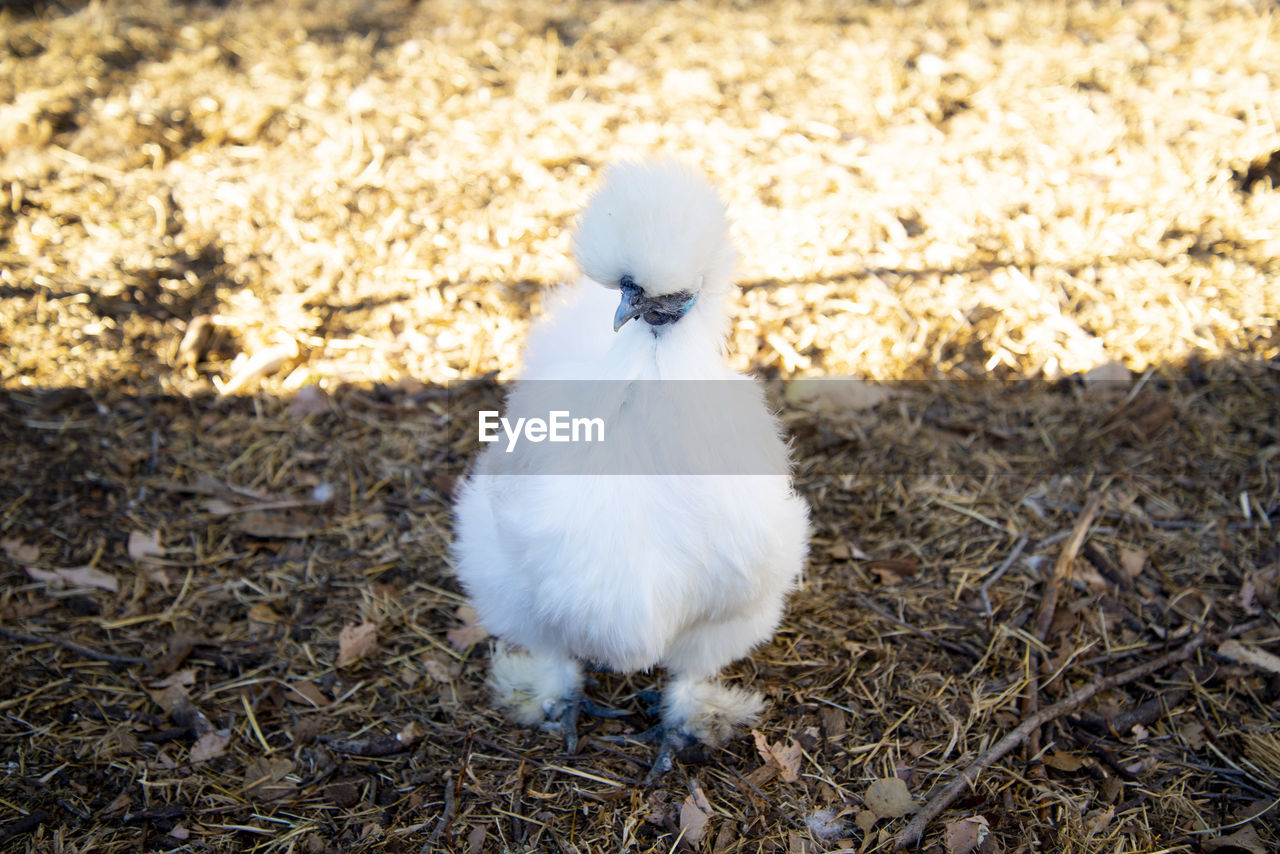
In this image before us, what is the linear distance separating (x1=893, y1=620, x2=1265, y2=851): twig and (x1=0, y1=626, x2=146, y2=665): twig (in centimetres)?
272

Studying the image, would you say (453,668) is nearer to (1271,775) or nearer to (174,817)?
(174,817)

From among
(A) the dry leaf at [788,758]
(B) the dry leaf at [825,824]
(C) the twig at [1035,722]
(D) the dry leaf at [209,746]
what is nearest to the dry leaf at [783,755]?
(A) the dry leaf at [788,758]

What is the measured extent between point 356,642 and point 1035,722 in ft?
7.95

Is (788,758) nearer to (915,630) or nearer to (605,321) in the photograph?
(915,630)

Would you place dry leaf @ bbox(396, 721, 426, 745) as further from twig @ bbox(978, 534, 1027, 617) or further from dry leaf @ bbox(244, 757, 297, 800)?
twig @ bbox(978, 534, 1027, 617)

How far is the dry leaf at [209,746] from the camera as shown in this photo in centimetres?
282

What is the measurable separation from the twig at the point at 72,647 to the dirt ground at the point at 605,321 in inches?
0.5

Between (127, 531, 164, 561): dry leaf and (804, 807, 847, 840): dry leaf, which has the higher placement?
(804, 807, 847, 840): dry leaf

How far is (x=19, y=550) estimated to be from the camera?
340 centimetres

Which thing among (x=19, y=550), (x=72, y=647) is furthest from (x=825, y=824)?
(x=19, y=550)

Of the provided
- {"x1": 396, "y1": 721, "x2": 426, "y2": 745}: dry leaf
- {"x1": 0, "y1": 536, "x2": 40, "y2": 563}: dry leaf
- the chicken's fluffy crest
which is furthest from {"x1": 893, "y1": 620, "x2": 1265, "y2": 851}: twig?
{"x1": 0, "y1": 536, "x2": 40, "y2": 563}: dry leaf

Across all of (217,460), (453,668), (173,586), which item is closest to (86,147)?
(217,460)

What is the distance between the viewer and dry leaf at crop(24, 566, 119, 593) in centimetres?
331

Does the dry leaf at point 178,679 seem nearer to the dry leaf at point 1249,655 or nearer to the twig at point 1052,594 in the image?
the twig at point 1052,594
